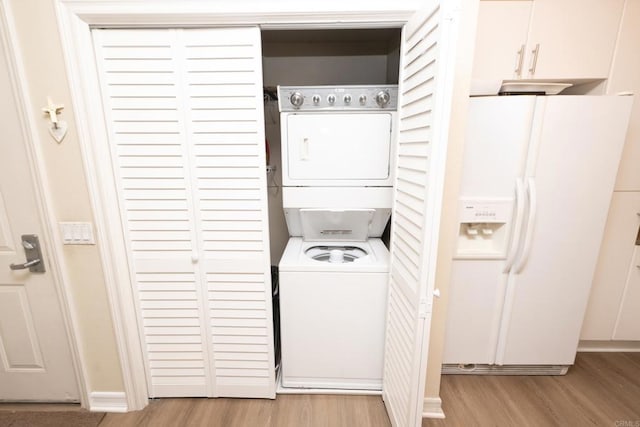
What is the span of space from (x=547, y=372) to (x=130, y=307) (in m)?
2.56

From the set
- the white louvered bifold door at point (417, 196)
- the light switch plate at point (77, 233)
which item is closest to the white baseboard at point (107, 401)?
the light switch plate at point (77, 233)

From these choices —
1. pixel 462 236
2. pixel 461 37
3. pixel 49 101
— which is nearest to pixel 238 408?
pixel 462 236

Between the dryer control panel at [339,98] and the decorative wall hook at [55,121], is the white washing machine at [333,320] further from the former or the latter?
the decorative wall hook at [55,121]

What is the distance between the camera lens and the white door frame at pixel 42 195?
1.24 meters

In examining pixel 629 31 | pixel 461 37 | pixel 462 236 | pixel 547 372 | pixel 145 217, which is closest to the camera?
pixel 461 37

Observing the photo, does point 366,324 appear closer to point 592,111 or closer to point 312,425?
point 312,425

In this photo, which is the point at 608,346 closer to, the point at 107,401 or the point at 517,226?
the point at 517,226

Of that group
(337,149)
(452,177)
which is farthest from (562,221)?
(337,149)

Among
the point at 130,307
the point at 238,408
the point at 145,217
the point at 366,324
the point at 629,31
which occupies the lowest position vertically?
the point at 238,408

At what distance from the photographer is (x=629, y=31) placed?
163 centimetres

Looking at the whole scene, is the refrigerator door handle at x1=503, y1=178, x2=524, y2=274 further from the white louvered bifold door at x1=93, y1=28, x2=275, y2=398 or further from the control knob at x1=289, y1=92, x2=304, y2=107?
the white louvered bifold door at x1=93, y1=28, x2=275, y2=398

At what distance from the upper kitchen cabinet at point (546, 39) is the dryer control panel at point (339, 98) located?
528mm

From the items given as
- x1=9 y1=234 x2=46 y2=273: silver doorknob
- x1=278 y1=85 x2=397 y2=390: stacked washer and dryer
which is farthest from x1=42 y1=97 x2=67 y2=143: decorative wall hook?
x1=278 y1=85 x2=397 y2=390: stacked washer and dryer

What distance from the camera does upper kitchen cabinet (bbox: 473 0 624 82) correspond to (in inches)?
62.3
